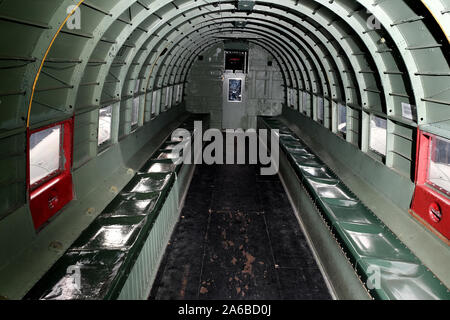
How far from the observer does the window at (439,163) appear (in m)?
6.26

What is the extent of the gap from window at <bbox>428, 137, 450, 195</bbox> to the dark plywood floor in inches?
123

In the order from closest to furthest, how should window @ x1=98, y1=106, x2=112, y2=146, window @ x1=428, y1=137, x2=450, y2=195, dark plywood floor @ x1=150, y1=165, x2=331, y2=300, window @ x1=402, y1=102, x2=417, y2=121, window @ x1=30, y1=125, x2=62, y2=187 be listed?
window @ x1=30, y1=125, x2=62, y2=187 → window @ x1=428, y1=137, x2=450, y2=195 → dark plywood floor @ x1=150, y1=165, x2=331, y2=300 → window @ x1=402, y1=102, x2=417, y2=121 → window @ x1=98, y1=106, x2=112, y2=146

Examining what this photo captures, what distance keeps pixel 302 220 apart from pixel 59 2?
7810mm

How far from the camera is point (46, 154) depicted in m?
6.52

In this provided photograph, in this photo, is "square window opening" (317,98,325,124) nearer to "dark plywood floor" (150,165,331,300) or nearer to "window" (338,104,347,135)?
"window" (338,104,347,135)

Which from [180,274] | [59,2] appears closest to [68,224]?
[180,274]

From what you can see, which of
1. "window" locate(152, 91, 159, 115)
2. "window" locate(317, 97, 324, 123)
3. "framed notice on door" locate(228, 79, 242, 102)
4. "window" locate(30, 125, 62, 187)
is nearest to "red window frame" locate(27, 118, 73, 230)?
"window" locate(30, 125, 62, 187)

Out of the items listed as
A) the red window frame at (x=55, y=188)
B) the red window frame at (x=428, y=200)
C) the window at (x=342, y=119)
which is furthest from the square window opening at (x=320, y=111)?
the red window frame at (x=55, y=188)

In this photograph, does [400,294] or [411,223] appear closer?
[400,294]

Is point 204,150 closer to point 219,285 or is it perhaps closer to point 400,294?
point 219,285

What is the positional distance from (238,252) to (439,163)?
479cm

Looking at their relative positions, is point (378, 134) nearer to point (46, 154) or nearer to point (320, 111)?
point (320, 111)

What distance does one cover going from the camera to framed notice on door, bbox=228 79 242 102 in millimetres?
21719

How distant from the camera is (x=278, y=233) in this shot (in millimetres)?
8789
